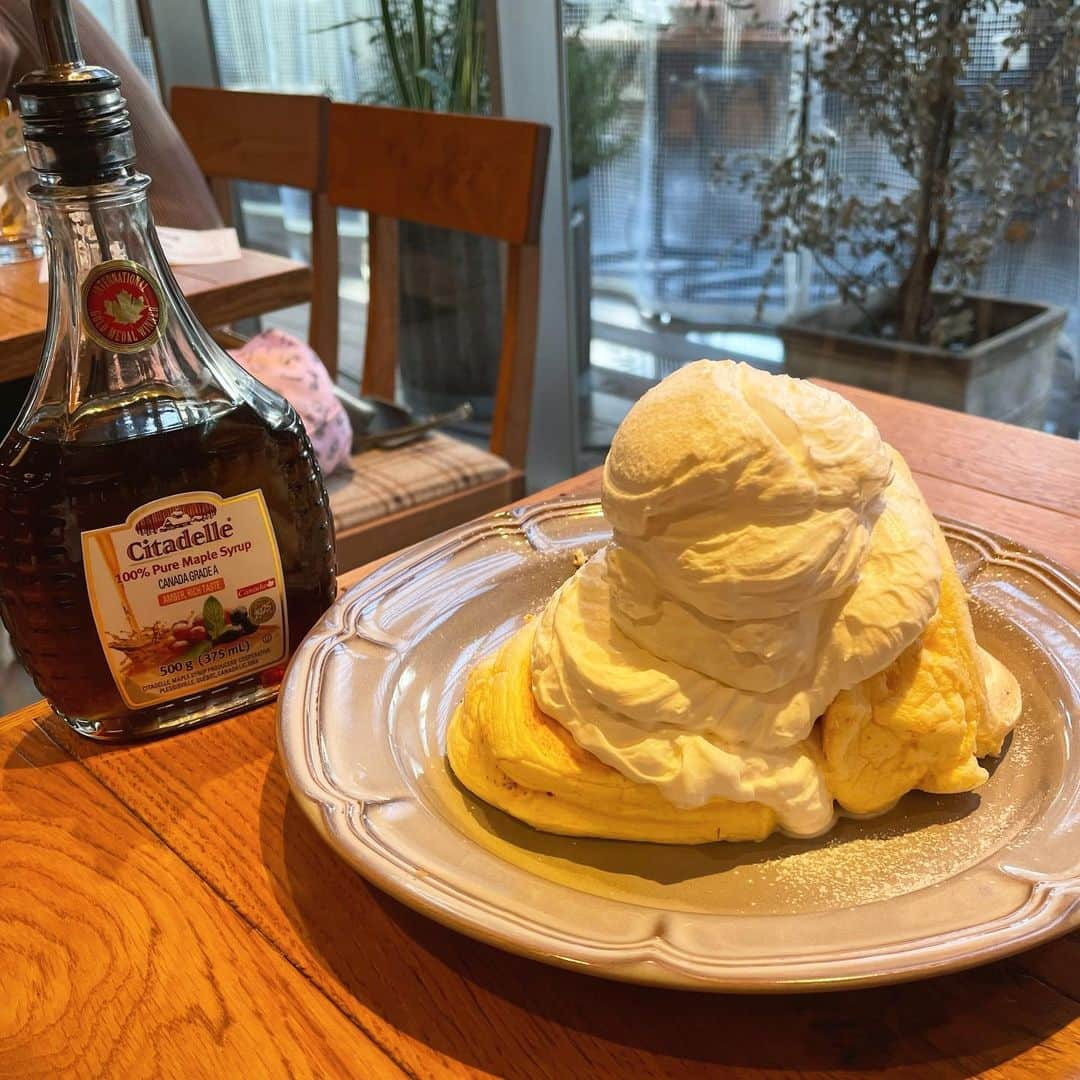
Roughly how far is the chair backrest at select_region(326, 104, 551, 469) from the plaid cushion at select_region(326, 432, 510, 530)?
98mm

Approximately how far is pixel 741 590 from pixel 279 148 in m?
1.52

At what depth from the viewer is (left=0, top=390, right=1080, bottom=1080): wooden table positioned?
1.33 feet

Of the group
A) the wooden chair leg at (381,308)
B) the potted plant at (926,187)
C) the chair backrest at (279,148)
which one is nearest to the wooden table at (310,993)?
the wooden chair leg at (381,308)

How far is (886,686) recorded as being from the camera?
1.56 feet

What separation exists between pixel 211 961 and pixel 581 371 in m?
1.91

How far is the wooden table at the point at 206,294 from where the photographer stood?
110 centimetres

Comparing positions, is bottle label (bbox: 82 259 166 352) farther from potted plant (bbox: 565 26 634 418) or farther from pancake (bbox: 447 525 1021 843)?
potted plant (bbox: 565 26 634 418)

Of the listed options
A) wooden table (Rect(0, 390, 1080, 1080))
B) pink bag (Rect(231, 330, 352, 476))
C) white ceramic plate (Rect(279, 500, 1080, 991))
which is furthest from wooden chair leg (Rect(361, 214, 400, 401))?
wooden table (Rect(0, 390, 1080, 1080))

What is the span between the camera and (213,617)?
1.90ft

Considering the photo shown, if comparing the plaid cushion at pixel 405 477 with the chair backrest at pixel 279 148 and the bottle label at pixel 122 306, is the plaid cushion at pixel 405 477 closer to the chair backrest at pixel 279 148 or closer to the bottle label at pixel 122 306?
the chair backrest at pixel 279 148

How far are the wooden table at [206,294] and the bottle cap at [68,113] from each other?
66cm

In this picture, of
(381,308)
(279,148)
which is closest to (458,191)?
(381,308)

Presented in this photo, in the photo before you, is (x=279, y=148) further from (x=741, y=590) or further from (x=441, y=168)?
(x=741, y=590)

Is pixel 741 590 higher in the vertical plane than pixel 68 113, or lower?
lower
